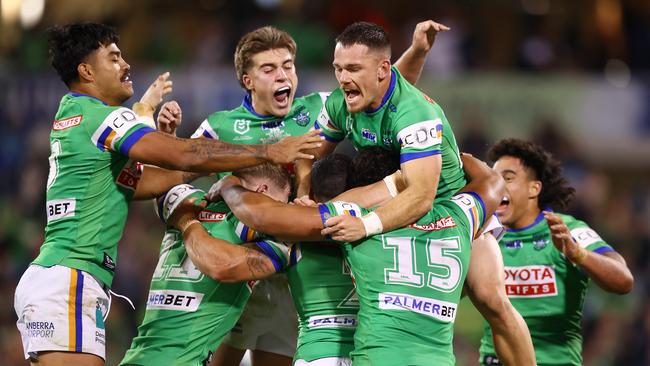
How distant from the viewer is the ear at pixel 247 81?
21.2 ft

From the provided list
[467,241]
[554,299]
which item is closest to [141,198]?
[467,241]

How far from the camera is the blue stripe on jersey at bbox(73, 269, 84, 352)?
5438mm

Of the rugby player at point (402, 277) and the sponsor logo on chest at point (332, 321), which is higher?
the rugby player at point (402, 277)

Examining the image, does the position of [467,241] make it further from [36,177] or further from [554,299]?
[36,177]

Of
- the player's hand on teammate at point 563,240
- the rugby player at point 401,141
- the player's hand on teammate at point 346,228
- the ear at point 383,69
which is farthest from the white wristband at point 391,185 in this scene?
the player's hand on teammate at point 563,240

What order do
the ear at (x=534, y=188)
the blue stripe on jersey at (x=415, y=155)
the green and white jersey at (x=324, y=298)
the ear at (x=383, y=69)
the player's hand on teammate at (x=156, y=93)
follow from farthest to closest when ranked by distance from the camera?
1. the ear at (x=534, y=188)
2. the player's hand on teammate at (x=156, y=93)
3. the ear at (x=383, y=69)
4. the green and white jersey at (x=324, y=298)
5. the blue stripe on jersey at (x=415, y=155)

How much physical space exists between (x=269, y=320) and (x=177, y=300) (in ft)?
2.69

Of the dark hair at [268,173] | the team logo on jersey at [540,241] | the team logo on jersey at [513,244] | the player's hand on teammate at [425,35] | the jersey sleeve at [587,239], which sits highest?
the player's hand on teammate at [425,35]

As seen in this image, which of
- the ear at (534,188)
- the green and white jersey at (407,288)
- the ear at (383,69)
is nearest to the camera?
the green and white jersey at (407,288)

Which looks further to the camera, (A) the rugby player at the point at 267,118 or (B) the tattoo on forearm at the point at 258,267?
(A) the rugby player at the point at 267,118

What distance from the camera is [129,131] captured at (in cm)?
554

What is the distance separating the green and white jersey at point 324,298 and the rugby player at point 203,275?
20 cm

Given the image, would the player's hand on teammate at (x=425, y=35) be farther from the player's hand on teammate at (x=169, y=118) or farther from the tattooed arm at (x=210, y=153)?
the player's hand on teammate at (x=169, y=118)

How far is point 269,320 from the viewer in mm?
6539
